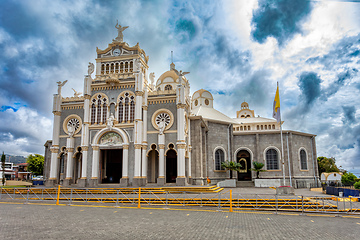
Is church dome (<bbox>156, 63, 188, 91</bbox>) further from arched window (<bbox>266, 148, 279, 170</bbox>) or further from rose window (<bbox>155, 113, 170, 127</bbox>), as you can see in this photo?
arched window (<bbox>266, 148, 279, 170</bbox>)

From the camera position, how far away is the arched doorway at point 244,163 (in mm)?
40450

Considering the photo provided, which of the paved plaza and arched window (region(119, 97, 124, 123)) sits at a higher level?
arched window (region(119, 97, 124, 123))

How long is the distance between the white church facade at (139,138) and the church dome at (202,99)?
936 cm

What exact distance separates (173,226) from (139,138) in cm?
1960

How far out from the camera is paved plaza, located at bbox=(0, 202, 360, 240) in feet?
31.9

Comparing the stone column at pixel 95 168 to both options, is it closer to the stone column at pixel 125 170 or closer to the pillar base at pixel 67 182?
the pillar base at pixel 67 182

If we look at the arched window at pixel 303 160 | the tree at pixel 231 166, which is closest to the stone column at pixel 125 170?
the tree at pixel 231 166

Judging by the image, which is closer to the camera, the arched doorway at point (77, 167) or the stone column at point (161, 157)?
the stone column at point (161, 157)

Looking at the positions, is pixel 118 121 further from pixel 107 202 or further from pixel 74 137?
pixel 107 202

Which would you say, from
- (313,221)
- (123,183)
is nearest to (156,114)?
(123,183)

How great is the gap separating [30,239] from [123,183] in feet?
68.7

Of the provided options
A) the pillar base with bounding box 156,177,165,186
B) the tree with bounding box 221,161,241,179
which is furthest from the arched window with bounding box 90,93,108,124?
the tree with bounding box 221,161,241,179

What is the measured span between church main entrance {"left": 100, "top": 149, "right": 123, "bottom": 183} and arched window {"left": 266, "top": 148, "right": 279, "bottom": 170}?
66.0ft

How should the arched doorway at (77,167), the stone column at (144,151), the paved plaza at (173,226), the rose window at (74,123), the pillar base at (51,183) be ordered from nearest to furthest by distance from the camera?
the paved plaza at (173,226)
the stone column at (144,151)
the pillar base at (51,183)
the rose window at (74,123)
the arched doorway at (77,167)
